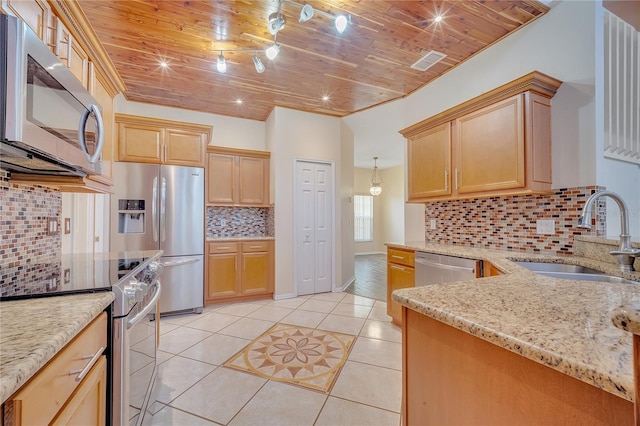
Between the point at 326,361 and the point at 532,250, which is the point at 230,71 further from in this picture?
the point at 532,250

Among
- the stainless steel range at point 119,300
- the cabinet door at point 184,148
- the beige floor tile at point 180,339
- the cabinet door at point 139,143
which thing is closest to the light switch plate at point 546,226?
the stainless steel range at point 119,300

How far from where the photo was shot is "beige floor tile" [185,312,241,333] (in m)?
2.87

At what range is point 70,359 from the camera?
2.42 ft

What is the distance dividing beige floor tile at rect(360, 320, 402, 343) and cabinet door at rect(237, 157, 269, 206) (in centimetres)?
228

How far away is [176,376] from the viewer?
1983 millimetres

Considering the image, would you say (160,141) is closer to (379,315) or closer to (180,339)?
(180,339)

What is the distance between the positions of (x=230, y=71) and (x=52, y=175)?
2.15 meters

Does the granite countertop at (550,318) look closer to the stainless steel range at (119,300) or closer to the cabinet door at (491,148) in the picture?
the stainless steel range at (119,300)

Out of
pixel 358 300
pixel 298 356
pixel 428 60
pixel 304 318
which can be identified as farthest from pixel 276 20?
pixel 358 300

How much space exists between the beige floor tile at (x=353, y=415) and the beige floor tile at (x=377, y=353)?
51cm

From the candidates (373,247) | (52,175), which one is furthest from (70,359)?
(373,247)

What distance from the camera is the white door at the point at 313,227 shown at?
4.02 meters

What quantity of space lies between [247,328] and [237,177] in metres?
2.10

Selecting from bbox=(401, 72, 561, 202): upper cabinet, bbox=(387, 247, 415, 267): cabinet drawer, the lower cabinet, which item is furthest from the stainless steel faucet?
the lower cabinet
